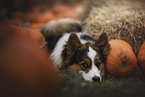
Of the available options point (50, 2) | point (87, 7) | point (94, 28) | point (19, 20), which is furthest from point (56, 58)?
point (50, 2)

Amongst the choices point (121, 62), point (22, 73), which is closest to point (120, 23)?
point (121, 62)

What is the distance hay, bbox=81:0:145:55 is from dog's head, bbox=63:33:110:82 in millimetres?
552

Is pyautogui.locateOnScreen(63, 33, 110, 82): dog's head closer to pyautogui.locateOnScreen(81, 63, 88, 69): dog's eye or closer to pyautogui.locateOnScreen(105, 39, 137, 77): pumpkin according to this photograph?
pyautogui.locateOnScreen(81, 63, 88, 69): dog's eye

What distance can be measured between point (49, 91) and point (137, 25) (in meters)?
2.11

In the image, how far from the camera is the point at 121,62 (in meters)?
1.92

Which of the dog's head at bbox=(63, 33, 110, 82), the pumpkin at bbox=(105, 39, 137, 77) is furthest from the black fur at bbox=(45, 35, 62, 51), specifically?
the pumpkin at bbox=(105, 39, 137, 77)

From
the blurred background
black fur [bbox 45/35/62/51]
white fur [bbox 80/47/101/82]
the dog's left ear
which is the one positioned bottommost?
white fur [bbox 80/47/101/82]

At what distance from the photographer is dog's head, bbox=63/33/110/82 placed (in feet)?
5.83

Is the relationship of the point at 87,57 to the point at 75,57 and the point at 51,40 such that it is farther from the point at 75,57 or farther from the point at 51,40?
the point at 51,40

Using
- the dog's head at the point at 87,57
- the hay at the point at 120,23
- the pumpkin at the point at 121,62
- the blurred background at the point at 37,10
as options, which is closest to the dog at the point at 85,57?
the dog's head at the point at 87,57

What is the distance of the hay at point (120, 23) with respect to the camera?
223 cm

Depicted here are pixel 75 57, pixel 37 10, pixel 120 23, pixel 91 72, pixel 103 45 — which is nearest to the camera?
pixel 91 72

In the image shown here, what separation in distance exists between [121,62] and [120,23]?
0.91 m

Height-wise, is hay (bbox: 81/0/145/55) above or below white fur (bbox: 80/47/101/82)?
above
